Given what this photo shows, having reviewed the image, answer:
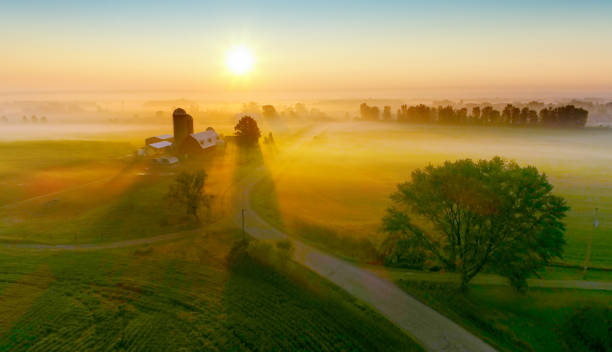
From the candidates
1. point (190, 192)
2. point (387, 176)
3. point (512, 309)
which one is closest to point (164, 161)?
point (190, 192)

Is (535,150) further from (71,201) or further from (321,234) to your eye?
(71,201)

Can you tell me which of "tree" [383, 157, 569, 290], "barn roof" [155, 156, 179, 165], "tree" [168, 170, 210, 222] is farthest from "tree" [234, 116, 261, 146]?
"tree" [383, 157, 569, 290]

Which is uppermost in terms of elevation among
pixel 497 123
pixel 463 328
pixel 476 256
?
pixel 497 123

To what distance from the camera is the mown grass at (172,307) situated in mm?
20141

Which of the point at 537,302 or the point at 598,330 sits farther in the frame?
the point at 537,302

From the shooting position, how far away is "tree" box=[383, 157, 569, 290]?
2453cm

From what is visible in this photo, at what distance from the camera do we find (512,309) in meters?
25.4

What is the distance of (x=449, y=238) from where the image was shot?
29.0 metres

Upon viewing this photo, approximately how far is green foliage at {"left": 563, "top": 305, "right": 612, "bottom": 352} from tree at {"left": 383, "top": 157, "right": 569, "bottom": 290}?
12.7ft

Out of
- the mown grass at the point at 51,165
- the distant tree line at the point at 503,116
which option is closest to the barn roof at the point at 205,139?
the mown grass at the point at 51,165

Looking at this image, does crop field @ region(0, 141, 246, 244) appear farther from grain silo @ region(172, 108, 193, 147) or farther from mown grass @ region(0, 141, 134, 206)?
grain silo @ region(172, 108, 193, 147)

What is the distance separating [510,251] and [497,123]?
516 ft

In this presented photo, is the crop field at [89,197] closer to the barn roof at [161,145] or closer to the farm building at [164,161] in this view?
the farm building at [164,161]

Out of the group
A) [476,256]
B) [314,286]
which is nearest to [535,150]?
[476,256]
